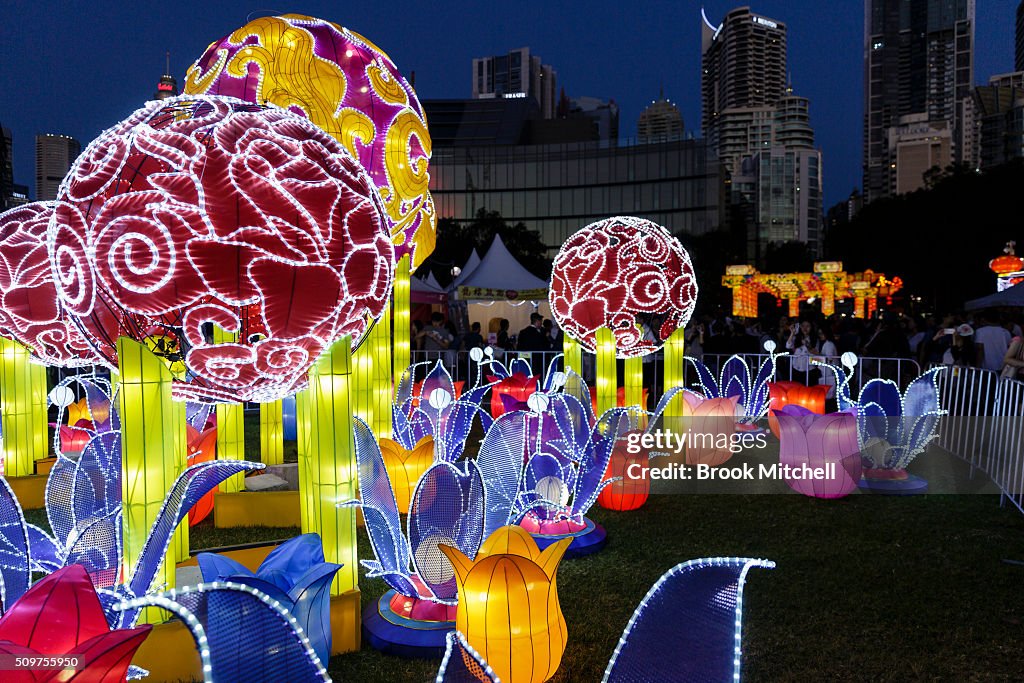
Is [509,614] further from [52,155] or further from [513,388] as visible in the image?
[52,155]

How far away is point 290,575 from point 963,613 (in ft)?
11.4

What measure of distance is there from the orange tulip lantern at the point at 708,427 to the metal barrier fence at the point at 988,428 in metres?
2.26

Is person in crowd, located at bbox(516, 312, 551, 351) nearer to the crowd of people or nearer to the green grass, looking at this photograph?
the crowd of people

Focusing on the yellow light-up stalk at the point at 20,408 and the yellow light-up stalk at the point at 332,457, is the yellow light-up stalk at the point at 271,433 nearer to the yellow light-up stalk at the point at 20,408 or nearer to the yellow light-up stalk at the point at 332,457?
the yellow light-up stalk at the point at 20,408

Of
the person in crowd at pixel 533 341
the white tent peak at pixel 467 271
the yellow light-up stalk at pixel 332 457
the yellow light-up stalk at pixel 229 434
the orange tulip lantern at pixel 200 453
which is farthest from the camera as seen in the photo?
the white tent peak at pixel 467 271

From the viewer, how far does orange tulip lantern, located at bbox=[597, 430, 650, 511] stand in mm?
6070

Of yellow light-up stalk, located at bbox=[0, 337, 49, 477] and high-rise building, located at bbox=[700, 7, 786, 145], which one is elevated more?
high-rise building, located at bbox=[700, 7, 786, 145]

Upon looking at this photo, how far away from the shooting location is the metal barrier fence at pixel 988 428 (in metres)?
6.27

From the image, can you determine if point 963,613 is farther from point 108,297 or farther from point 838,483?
point 108,297

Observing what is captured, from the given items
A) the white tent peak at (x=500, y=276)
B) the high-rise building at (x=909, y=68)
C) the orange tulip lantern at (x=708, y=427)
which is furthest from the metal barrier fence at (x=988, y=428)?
the high-rise building at (x=909, y=68)

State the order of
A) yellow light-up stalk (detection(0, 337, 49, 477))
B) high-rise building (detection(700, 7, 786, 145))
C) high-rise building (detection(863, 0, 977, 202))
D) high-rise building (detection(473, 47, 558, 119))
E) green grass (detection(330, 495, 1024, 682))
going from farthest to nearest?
high-rise building (detection(700, 7, 786, 145)) → high-rise building (detection(863, 0, 977, 202)) → high-rise building (detection(473, 47, 558, 119)) → yellow light-up stalk (detection(0, 337, 49, 477)) → green grass (detection(330, 495, 1024, 682))

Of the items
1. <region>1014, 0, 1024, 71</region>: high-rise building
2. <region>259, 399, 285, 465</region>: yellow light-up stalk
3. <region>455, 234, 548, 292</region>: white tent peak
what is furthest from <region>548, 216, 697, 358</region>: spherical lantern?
<region>1014, 0, 1024, 71</region>: high-rise building

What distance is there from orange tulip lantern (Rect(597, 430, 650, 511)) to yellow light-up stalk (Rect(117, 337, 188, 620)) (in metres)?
3.70

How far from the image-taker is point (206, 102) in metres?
2.91
